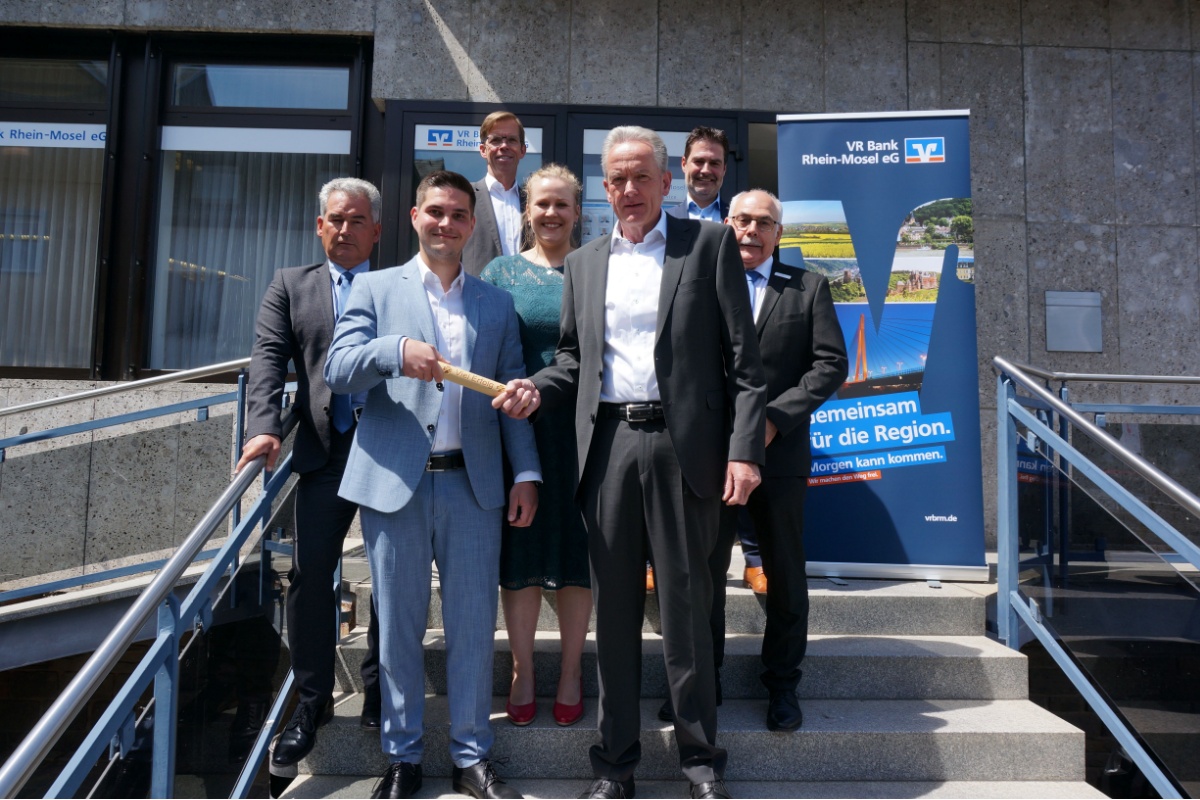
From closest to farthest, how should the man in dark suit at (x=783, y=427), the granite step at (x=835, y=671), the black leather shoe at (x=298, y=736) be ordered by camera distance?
the black leather shoe at (x=298, y=736)
the man in dark suit at (x=783, y=427)
the granite step at (x=835, y=671)

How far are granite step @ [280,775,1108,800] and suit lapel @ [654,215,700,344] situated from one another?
1.49 metres

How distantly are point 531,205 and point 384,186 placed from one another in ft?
10.1

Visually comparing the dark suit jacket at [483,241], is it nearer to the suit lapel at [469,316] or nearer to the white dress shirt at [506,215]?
the white dress shirt at [506,215]

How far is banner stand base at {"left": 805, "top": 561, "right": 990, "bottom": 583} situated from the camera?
3.88 meters

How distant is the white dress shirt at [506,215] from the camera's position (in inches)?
144

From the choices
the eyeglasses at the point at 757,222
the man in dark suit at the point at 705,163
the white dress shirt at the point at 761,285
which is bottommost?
the white dress shirt at the point at 761,285

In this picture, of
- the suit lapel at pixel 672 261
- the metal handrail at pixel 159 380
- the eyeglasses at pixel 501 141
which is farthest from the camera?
the metal handrail at pixel 159 380

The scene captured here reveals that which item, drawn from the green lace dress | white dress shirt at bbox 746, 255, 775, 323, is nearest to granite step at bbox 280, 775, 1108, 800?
the green lace dress

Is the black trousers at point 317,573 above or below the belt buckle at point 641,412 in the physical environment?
below

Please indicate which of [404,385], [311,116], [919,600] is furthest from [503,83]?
[919,600]

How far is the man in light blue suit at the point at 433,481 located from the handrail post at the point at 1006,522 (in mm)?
2178

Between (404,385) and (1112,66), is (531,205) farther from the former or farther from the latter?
(1112,66)

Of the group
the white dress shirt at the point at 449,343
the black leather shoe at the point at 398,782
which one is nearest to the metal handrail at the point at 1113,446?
the white dress shirt at the point at 449,343

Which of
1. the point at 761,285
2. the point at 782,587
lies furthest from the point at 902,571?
the point at 761,285
